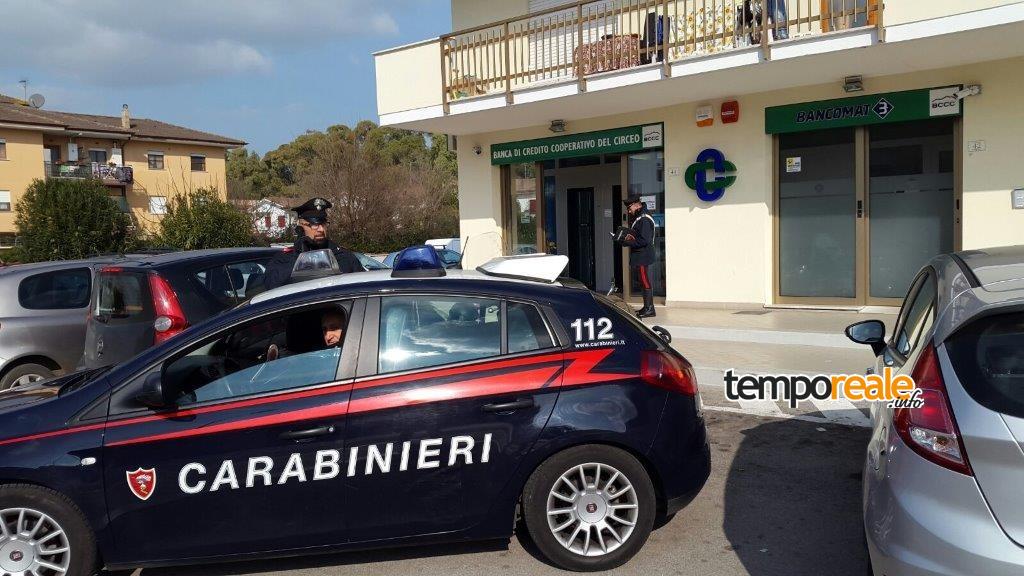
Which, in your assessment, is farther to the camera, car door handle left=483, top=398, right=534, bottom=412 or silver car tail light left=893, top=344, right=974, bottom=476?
car door handle left=483, top=398, right=534, bottom=412

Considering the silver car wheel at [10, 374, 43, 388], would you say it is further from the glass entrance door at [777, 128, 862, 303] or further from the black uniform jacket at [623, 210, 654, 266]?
the glass entrance door at [777, 128, 862, 303]

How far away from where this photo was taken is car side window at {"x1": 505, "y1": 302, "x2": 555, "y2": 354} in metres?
3.92

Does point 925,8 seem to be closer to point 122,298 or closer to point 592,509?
point 592,509

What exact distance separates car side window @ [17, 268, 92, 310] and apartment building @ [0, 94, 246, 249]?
3758 cm

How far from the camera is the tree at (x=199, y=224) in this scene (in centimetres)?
2647

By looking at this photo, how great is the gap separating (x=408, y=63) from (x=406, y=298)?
39.2ft

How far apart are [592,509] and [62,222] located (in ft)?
114

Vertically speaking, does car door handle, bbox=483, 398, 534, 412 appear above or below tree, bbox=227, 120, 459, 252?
below

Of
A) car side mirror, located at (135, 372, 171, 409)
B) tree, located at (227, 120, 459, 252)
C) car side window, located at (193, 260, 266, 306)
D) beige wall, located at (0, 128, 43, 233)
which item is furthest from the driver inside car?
beige wall, located at (0, 128, 43, 233)

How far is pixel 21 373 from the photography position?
797 cm

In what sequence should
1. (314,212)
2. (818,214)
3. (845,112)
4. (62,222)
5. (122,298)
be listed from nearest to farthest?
(122,298)
(314,212)
(845,112)
(818,214)
(62,222)

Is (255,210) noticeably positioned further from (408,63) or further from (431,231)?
(408,63)

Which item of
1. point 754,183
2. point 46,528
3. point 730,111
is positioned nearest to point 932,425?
point 46,528

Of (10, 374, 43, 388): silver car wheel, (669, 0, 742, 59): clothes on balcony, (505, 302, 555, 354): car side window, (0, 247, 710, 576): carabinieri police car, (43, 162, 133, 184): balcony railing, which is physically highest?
(43, 162, 133, 184): balcony railing
